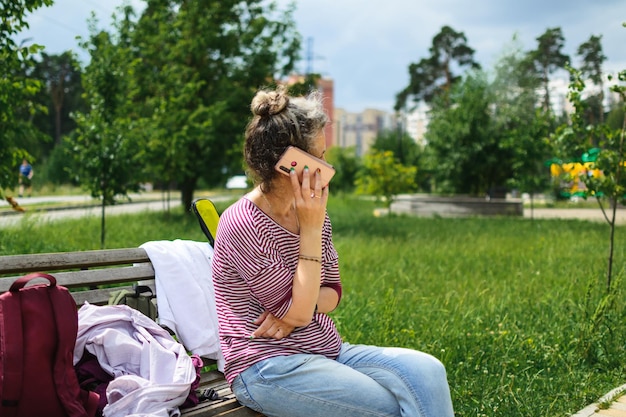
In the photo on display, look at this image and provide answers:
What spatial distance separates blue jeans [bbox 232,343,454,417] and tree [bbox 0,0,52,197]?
524 centimetres

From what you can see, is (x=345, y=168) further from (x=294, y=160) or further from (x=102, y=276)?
(x=294, y=160)

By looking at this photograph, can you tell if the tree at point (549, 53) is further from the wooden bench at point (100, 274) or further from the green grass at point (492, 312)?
the wooden bench at point (100, 274)

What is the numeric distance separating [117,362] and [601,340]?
3.53 m

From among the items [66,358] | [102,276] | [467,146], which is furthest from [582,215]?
[66,358]

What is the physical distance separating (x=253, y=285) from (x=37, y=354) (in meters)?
0.70

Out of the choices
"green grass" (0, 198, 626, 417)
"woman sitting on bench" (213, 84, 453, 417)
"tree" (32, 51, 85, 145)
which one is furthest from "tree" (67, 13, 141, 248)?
"tree" (32, 51, 85, 145)

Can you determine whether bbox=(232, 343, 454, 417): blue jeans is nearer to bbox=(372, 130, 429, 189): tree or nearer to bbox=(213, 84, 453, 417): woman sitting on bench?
bbox=(213, 84, 453, 417): woman sitting on bench

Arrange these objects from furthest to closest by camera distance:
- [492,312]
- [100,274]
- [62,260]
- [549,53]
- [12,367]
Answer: [549,53], [492,312], [100,274], [62,260], [12,367]

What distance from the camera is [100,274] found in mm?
2887

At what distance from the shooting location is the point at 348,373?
7.50 feet

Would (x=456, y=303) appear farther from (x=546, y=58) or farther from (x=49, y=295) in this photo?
(x=546, y=58)

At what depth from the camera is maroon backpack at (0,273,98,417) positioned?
198 centimetres

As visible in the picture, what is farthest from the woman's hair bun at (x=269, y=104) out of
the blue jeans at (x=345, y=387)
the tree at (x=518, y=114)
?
the tree at (x=518, y=114)

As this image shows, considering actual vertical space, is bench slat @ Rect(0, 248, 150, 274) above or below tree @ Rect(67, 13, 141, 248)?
below
